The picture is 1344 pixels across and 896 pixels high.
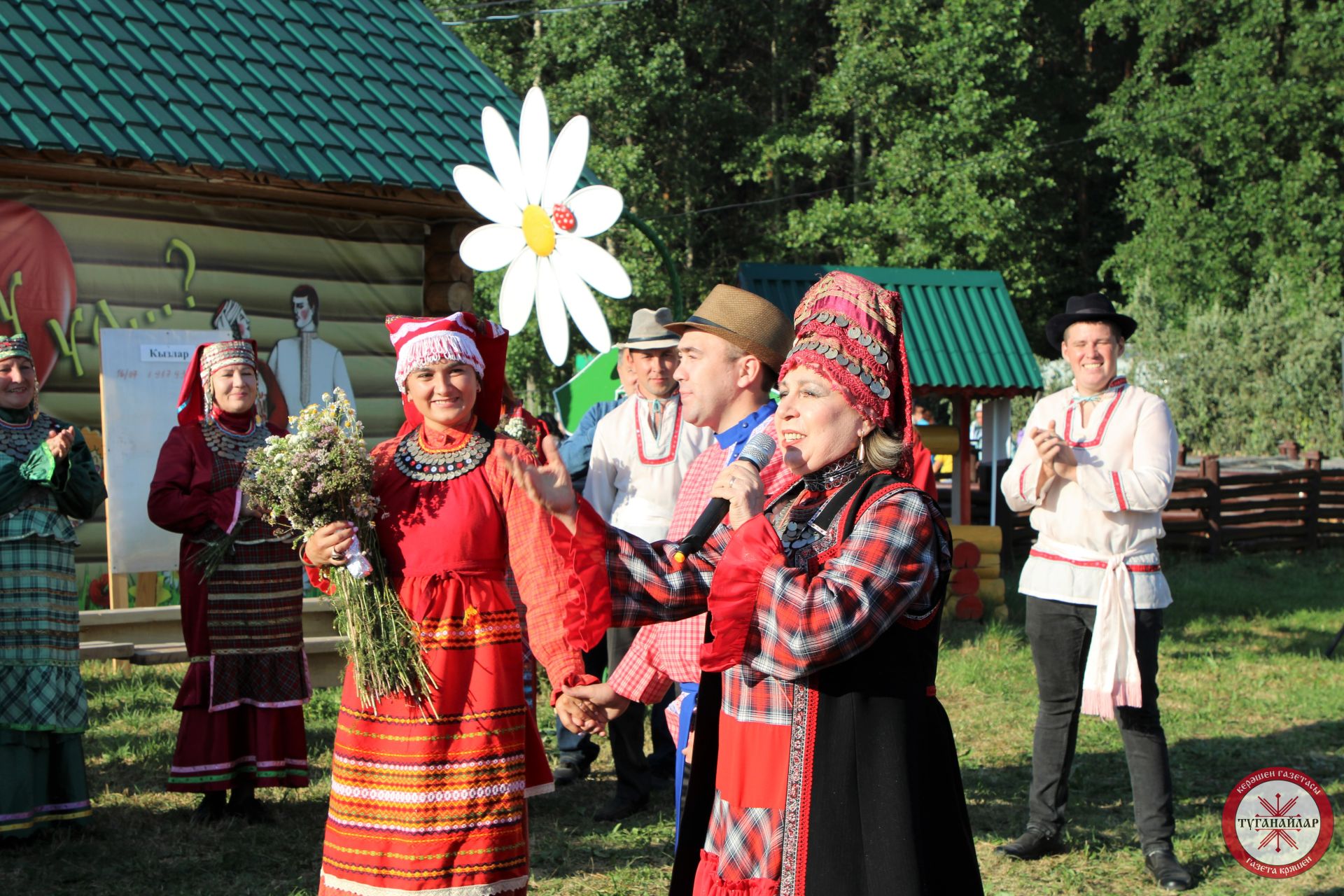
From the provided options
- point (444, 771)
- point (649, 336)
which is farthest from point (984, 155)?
point (444, 771)

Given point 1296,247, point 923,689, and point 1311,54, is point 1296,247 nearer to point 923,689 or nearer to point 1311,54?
point 1311,54

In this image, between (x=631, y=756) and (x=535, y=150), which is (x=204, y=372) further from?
(x=631, y=756)

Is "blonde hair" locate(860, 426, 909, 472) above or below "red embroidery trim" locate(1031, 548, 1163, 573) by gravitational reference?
above

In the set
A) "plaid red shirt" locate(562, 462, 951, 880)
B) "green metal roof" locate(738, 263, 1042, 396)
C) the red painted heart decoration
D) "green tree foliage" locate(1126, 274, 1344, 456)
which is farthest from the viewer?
"green tree foliage" locate(1126, 274, 1344, 456)

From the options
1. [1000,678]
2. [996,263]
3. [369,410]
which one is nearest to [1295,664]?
[1000,678]

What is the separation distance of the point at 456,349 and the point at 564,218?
0.52 meters

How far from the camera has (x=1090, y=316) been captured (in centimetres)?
482

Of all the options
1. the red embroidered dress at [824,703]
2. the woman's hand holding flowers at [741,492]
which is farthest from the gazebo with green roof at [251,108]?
the red embroidered dress at [824,703]

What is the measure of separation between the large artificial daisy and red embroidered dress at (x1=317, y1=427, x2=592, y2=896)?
0.43 metres

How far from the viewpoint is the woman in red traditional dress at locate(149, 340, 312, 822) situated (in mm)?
5301

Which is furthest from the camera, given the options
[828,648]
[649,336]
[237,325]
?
[237,325]

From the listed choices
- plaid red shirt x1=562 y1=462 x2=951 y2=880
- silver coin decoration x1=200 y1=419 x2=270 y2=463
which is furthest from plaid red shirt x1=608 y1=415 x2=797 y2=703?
silver coin decoration x1=200 y1=419 x2=270 y2=463

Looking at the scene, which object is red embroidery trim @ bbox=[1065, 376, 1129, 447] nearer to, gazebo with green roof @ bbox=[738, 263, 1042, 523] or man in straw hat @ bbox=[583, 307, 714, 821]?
man in straw hat @ bbox=[583, 307, 714, 821]

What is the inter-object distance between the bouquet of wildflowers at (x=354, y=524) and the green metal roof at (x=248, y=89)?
3.92 metres
